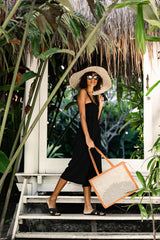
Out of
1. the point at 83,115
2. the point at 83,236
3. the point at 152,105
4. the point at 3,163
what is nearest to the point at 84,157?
the point at 83,115

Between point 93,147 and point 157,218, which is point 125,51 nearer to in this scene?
point 93,147

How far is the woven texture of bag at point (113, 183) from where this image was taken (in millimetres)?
2777

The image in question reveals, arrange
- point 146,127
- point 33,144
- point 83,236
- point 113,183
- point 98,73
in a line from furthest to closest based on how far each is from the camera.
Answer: point 146,127, point 33,144, point 98,73, point 113,183, point 83,236

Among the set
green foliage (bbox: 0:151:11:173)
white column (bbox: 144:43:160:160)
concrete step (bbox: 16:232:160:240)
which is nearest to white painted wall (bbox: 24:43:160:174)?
white column (bbox: 144:43:160:160)

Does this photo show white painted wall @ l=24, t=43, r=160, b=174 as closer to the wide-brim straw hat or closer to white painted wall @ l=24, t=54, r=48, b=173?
white painted wall @ l=24, t=54, r=48, b=173

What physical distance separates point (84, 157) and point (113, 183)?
37cm

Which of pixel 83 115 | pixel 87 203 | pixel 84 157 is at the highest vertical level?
pixel 83 115

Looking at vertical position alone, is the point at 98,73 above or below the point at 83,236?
above

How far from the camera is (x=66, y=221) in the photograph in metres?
2.98

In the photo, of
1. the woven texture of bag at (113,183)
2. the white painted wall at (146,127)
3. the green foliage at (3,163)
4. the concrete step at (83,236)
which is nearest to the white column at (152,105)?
the white painted wall at (146,127)

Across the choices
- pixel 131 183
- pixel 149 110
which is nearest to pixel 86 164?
pixel 131 183

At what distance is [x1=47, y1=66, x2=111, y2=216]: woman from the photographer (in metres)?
2.96

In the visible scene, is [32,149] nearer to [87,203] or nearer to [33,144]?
[33,144]

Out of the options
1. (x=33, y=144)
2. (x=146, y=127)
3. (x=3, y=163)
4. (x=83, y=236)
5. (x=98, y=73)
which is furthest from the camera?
(x=146, y=127)
